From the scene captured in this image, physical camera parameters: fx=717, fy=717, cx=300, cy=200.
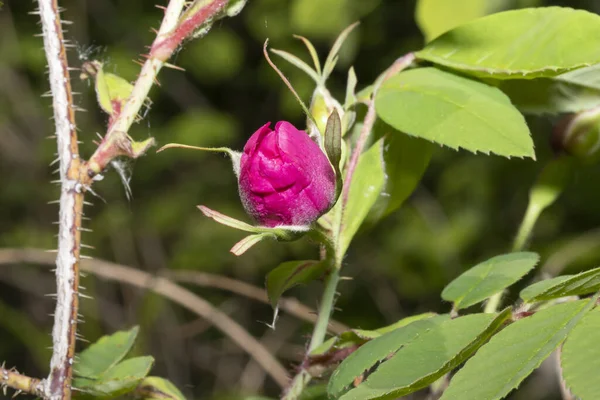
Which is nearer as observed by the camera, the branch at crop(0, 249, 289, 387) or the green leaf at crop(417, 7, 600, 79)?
the green leaf at crop(417, 7, 600, 79)

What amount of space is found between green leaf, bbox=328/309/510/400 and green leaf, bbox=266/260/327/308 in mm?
125

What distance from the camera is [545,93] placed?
80cm

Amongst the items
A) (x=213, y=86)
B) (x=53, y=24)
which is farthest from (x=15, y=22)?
(x=53, y=24)

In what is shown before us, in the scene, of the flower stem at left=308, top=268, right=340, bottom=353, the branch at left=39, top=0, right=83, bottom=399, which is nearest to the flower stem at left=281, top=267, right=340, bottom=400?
the flower stem at left=308, top=268, right=340, bottom=353

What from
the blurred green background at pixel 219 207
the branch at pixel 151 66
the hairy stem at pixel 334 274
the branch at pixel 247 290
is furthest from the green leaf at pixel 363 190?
the blurred green background at pixel 219 207

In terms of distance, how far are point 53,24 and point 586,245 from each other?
1.61 m

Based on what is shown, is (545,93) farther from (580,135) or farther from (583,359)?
(583,359)

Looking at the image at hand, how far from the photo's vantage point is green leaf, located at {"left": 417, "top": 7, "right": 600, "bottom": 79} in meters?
0.70

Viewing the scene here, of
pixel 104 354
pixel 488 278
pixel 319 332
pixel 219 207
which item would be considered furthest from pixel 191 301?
pixel 219 207

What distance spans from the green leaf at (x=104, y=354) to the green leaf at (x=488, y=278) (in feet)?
1.15

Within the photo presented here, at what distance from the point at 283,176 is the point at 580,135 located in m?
0.50

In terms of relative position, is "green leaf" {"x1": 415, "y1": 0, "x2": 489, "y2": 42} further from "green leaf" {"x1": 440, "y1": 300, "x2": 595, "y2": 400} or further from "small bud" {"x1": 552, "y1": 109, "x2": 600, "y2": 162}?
"green leaf" {"x1": 440, "y1": 300, "x2": 595, "y2": 400}

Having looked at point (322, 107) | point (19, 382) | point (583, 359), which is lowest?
point (583, 359)

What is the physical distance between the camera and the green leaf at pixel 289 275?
718 mm
